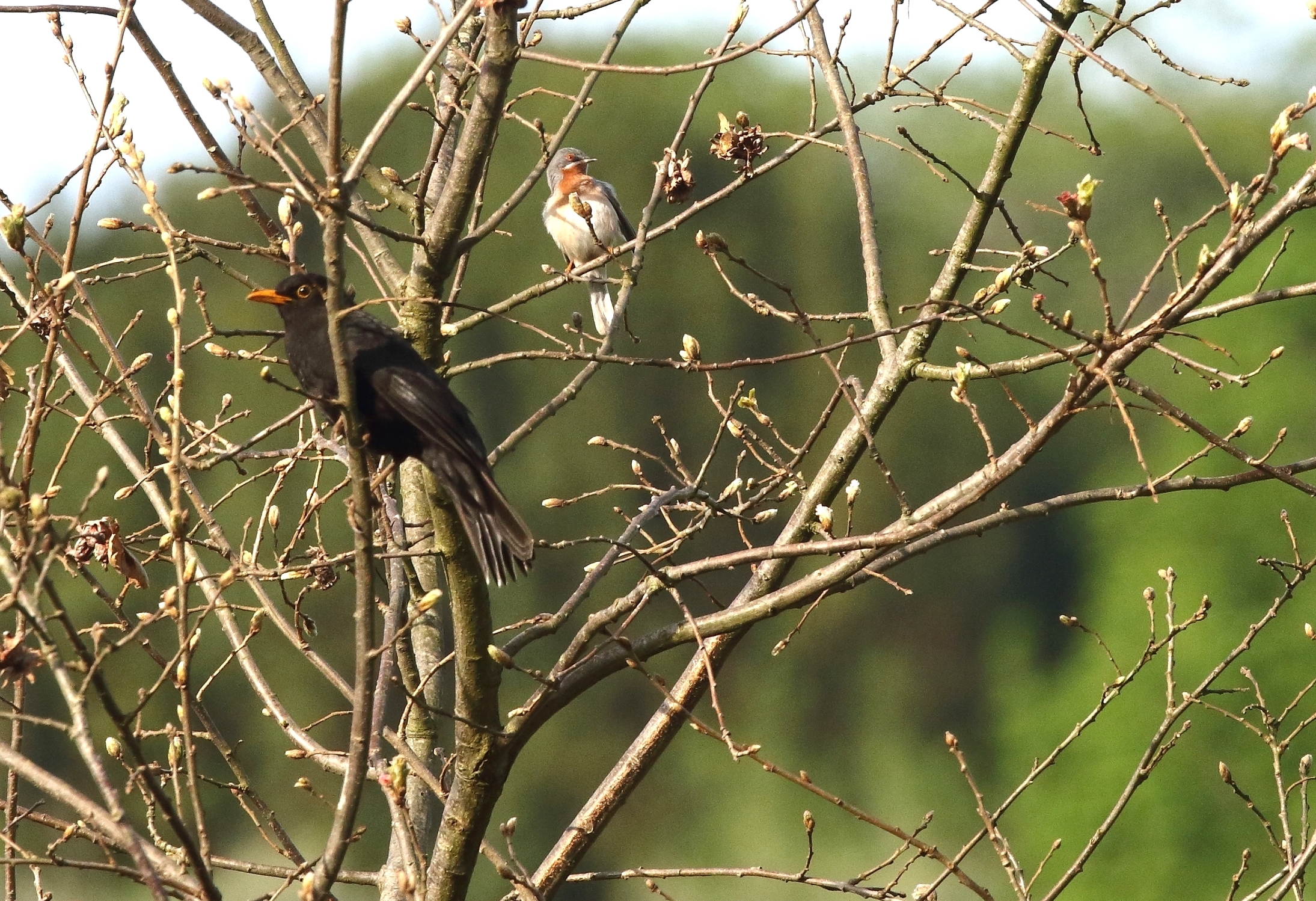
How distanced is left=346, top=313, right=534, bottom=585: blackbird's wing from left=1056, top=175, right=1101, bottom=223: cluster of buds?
4.69 ft

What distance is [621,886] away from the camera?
26828 mm

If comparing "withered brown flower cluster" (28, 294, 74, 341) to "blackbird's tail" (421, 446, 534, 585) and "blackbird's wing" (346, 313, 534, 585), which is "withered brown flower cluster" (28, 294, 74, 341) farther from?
"blackbird's tail" (421, 446, 534, 585)

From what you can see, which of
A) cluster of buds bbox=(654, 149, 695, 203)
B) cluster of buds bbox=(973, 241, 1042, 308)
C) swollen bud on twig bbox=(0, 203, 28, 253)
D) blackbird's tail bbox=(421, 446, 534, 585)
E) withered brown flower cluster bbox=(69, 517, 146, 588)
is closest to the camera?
swollen bud on twig bbox=(0, 203, 28, 253)

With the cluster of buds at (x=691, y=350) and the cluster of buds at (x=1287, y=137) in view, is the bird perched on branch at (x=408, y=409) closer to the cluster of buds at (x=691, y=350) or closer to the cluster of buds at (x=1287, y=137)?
the cluster of buds at (x=691, y=350)

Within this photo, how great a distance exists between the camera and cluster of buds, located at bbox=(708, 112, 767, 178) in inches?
155

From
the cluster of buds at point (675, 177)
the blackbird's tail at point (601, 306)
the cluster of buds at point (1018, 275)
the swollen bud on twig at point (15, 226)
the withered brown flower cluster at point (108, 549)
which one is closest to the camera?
the swollen bud on twig at point (15, 226)

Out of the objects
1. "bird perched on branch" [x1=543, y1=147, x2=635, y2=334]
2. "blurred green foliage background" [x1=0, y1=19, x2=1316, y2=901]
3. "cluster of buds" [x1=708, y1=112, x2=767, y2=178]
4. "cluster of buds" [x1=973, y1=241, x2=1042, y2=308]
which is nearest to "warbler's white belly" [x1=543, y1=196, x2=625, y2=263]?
"bird perched on branch" [x1=543, y1=147, x2=635, y2=334]

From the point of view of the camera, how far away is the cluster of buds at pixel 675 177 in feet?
12.6

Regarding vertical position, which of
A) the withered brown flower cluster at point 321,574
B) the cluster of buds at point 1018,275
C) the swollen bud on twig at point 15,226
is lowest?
the withered brown flower cluster at point 321,574

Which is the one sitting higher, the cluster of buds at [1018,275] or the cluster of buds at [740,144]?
the cluster of buds at [740,144]

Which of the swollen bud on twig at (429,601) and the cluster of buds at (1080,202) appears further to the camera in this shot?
the swollen bud on twig at (429,601)

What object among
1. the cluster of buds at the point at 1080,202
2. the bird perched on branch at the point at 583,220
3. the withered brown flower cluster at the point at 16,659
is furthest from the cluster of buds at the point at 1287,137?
the bird perched on branch at the point at 583,220

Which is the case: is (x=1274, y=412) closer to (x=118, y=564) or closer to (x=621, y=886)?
(x=621, y=886)

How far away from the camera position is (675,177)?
152 inches
